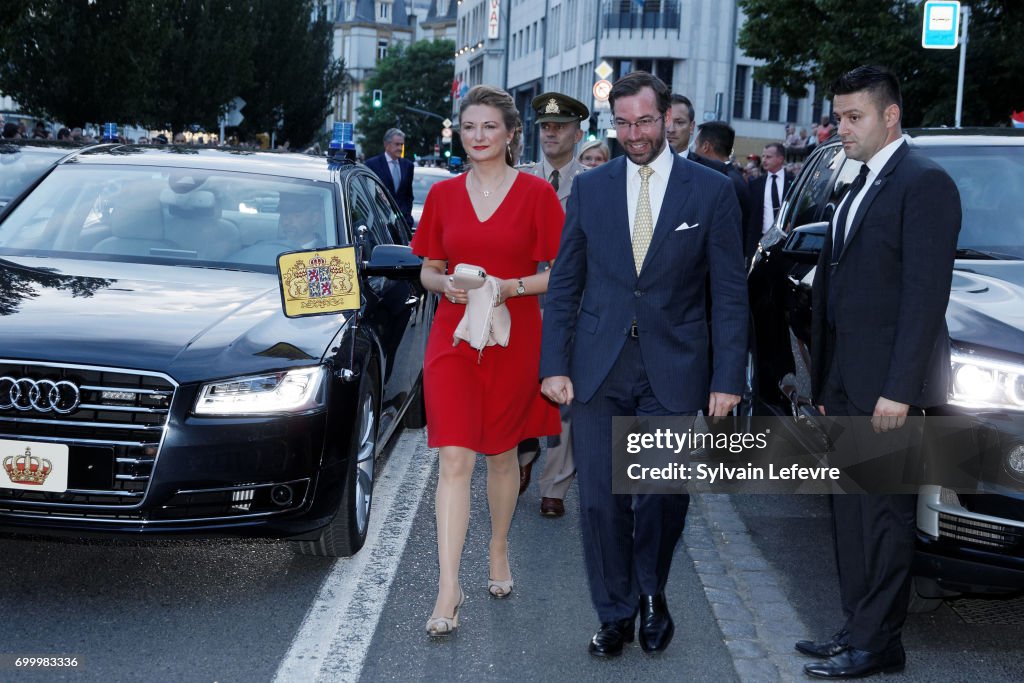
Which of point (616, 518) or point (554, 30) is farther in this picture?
point (554, 30)

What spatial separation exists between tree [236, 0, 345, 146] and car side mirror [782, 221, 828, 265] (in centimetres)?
5878

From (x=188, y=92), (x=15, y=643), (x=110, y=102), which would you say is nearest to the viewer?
(x=15, y=643)

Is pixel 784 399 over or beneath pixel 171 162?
beneath

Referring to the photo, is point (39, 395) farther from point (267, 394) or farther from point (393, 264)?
point (393, 264)

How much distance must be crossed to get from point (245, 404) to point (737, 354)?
167cm

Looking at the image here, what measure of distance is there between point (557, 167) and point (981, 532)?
12.3 ft

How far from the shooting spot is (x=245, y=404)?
491 centimetres

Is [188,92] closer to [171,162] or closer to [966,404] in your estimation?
[171,162]

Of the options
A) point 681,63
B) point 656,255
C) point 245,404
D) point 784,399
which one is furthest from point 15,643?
point 681,63

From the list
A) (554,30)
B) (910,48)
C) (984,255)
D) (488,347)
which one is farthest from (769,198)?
(554,30)

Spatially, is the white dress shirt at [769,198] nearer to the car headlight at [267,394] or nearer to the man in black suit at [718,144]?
the man in black suit at [718,144]

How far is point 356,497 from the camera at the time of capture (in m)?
5.57

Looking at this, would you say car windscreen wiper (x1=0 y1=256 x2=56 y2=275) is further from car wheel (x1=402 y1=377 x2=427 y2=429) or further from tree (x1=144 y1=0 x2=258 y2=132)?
tree (x1=144 y1=0 x2=258 y2=132)

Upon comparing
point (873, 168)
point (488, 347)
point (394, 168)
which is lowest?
point (488, 347)
